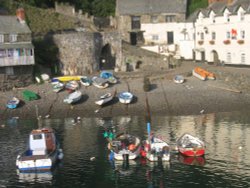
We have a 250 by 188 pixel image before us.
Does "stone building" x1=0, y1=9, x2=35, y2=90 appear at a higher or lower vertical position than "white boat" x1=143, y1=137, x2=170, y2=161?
higher

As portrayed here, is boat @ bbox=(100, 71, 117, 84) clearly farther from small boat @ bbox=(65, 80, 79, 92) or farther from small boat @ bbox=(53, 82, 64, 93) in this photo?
small boat @ bbox=(53, 82, 64, 93)

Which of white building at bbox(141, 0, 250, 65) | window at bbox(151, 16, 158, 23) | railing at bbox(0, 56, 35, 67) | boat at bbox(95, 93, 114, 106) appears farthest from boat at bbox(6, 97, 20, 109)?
window at bbox(151, 16, 158, 23)

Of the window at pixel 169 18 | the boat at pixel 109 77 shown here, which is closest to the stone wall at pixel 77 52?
the boat at pixel 109 77

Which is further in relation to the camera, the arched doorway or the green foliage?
the arched doorway

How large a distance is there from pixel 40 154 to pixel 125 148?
7.21 meters

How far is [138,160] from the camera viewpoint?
43.2m

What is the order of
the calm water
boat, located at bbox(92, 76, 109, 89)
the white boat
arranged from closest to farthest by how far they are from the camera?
the calm water → the white boat → boat, located at bbox(92, 76, 109, 89)

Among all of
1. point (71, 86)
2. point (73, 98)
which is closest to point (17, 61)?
point (71, 86)

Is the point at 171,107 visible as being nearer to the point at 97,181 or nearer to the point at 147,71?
the point at 147,71

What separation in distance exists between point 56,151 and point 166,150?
9490 millimetres

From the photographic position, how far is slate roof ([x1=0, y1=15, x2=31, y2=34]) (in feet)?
229

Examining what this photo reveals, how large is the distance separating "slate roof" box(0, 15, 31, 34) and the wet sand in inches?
315

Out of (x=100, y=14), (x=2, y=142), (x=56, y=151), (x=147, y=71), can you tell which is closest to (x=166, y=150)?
(x=56, y=151)

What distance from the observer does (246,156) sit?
42.2m
